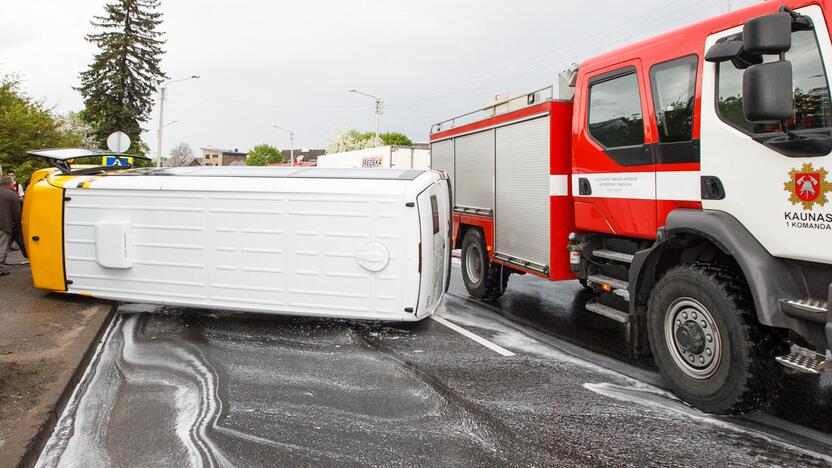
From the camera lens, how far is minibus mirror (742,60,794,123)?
335cm

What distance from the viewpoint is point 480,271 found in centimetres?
838

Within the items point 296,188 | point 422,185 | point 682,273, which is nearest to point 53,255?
point 296,188

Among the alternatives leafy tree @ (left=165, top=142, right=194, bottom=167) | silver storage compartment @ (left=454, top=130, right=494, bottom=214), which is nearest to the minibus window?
silver storage compartment @ (left=454, top=130, right=494, bottom=214)

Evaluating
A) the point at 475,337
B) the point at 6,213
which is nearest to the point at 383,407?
the point at 475,337

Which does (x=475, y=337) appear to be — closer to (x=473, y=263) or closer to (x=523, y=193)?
(x=523, y=193)

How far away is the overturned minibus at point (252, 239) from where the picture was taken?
20.0 feet

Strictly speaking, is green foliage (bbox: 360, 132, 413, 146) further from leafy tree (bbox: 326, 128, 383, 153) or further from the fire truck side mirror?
the fire truck side mirror

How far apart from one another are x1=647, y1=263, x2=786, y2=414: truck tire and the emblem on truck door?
0.67 meters

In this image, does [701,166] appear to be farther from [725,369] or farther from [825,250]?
[725,369]

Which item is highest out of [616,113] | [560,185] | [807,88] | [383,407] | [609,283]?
[616,113]

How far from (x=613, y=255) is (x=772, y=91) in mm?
2366

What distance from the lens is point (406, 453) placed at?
356 cm

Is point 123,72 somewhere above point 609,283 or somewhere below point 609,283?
above

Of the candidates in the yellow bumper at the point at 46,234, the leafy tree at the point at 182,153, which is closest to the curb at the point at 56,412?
the yellow bumper at the point at 46,234
